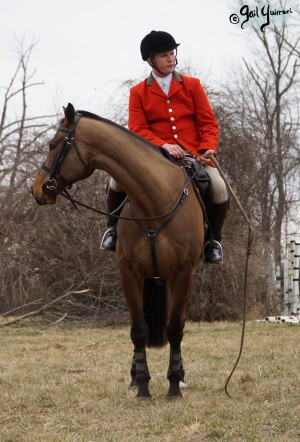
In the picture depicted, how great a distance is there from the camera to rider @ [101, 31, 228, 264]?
21.3 ft

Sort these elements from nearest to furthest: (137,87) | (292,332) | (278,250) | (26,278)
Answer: (137,87)
(292,332)
(26,278)
(278,250)

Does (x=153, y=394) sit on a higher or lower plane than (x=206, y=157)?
lower

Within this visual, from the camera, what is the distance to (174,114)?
257 inches

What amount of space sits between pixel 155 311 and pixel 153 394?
72 centimetres

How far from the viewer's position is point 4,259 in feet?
46.3

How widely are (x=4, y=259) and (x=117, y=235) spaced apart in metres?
8.33

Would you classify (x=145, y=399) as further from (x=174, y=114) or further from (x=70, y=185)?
(x=174, y=114)

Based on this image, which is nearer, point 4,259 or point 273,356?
point 273,356

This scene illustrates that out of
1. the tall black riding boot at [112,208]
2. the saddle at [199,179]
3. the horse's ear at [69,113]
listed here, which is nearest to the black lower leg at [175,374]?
the tall black riding boot at [112,208]

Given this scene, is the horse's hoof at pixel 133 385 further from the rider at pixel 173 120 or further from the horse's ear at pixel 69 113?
the horse's ear at pixel 69 113

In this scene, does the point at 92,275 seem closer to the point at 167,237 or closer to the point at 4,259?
the point at 4,259

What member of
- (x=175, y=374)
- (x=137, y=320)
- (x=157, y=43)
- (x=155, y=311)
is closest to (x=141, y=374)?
(x=175, y=374)

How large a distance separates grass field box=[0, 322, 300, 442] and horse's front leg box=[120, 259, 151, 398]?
161mm

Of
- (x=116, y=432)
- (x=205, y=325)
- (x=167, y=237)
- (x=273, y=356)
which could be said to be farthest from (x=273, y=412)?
(x=205, y=325)
